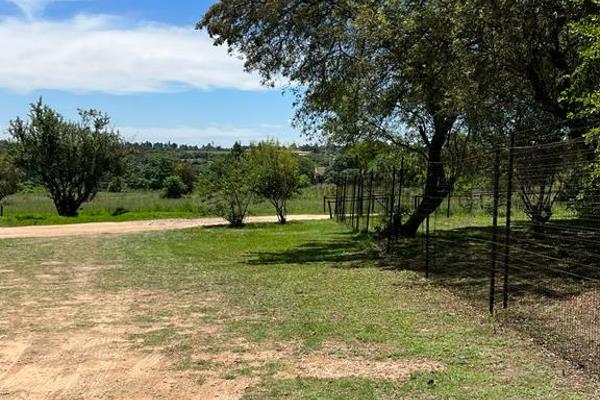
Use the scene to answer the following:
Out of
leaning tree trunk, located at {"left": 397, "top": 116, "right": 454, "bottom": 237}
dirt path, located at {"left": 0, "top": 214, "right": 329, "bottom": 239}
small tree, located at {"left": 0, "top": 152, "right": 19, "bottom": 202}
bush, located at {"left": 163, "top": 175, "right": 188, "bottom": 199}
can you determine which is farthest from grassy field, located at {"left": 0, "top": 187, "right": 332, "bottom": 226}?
bush, located at {"left": 163, "top": 175, "right": 188, "bottom": 199}

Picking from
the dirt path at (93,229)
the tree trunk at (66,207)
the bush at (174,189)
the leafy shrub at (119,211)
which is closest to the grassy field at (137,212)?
the leafy shrub at (119,211)

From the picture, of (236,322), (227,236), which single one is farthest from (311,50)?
(236,322)

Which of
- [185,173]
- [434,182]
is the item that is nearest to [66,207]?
[434,182]

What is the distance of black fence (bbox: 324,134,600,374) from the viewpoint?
7.61 metres

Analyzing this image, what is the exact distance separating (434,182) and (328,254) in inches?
162

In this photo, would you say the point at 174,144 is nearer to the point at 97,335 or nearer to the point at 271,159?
the point at 271,159

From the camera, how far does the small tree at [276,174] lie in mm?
30672

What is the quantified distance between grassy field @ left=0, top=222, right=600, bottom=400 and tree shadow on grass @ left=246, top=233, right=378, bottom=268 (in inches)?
32.0

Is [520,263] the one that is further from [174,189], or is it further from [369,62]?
[174,189]

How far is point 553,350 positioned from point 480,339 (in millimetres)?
783

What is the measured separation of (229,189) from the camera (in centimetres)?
2958

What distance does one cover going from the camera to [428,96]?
45.6ft

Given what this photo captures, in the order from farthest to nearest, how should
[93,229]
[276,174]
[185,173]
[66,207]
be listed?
1. [185,173]
2. [66,207]
3. [276,174]
4. [93,229]

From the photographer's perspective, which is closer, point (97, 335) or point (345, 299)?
point (97, 335)
